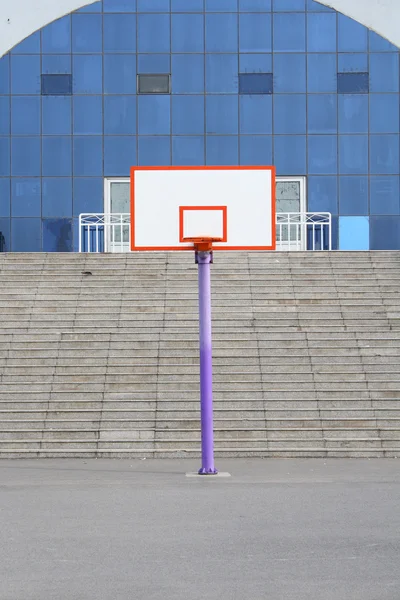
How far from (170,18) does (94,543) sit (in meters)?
31.4

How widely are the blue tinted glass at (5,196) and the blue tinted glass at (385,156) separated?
36.1ft

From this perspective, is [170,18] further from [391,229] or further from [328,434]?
[328,434]

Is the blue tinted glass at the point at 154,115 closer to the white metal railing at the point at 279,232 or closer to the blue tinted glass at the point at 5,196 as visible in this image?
the white metal railing at the point at 279,232

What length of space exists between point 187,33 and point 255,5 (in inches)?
87.9

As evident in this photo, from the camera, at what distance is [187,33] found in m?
39.0

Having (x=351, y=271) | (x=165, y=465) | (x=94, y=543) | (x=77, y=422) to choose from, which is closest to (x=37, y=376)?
(x=77, y=422)

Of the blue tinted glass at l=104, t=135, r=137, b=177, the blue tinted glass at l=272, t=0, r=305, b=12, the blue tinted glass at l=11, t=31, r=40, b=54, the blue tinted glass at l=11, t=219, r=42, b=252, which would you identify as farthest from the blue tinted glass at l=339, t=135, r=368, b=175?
the blue tinted glass at l=11, t=31, r=40, b=54

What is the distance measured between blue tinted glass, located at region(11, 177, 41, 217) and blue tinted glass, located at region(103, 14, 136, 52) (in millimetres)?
4643

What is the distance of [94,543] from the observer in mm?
9492

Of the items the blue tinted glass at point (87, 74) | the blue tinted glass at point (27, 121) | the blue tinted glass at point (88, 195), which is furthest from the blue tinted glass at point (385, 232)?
the blue tinted glass at point (27, 121)

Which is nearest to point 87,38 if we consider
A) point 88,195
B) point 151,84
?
point 151,84

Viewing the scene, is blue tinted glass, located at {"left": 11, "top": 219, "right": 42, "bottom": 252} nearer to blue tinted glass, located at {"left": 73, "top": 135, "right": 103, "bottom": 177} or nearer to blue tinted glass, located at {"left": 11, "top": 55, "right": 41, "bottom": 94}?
blue tinted glass, located at {"left": 73, "top": 135, "right": 103, "bottom": 177}

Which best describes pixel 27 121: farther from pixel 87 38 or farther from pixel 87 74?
pixel 87 38

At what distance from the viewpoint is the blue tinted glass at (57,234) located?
38.4 meters
